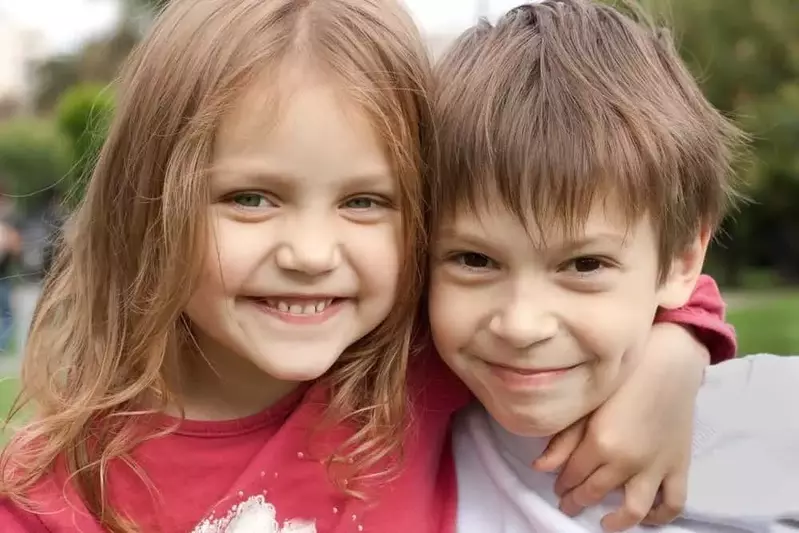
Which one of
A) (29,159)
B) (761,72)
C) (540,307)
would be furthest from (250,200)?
(29,159)

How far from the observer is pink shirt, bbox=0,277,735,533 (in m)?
1.32

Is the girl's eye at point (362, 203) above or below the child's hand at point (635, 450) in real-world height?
above

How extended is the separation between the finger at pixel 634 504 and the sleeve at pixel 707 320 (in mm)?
264

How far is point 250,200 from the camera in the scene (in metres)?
1.23

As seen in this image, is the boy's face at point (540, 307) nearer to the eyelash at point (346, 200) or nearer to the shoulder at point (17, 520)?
the eyelash at point (346, 200)

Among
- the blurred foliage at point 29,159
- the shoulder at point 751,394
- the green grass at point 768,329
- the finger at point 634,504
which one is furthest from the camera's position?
the blurred foliage at point 29,159

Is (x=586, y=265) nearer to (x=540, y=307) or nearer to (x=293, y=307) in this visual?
(x=540, y=307)

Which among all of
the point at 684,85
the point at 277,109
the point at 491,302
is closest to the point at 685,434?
the point at 491,302

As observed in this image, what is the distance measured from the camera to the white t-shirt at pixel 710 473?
136 centimetres

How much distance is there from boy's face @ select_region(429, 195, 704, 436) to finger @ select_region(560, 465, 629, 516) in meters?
0.10

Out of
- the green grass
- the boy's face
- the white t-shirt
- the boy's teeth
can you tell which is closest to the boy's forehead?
the boy's face

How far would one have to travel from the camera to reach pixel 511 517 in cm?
138

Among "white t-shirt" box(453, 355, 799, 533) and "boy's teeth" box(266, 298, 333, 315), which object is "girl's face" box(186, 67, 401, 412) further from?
"white t-shirt" box(453, 355, 799, 533)

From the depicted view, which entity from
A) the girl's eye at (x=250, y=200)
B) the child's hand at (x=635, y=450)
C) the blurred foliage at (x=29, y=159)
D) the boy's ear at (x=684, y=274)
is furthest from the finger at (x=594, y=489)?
the blurred foliage at (x=29, y=159)
